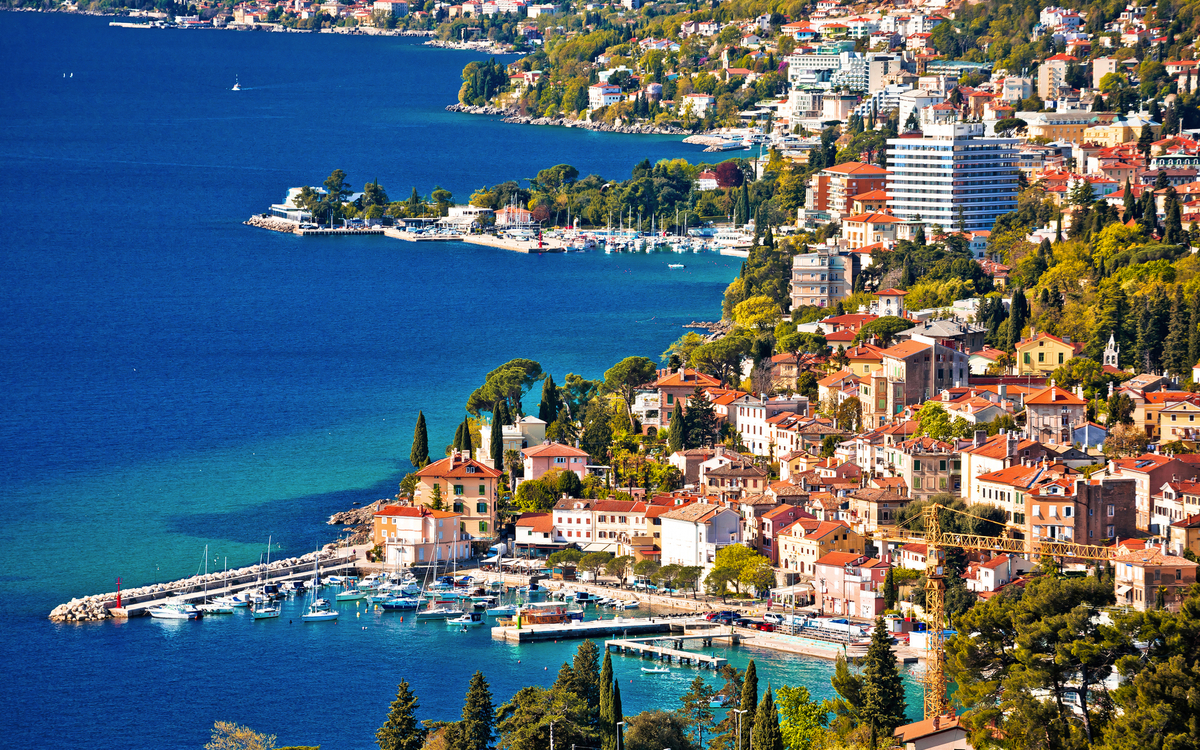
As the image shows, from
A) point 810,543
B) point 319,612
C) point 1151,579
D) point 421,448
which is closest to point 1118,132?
point 421,448

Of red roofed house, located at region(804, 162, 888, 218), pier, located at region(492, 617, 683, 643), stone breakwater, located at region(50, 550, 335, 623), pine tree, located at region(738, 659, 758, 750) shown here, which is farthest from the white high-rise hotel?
pine tree, located at region(738, 659, 758, 750)

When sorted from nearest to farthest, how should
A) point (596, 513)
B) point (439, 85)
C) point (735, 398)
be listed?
point (596, 513)
point (735, 398)
point (439, 85)

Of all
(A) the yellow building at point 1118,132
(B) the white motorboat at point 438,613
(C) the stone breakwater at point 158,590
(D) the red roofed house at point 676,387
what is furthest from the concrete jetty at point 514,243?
(B) the white motorboat at point 438,613

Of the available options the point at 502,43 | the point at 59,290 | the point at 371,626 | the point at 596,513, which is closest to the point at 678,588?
the point at 596,513

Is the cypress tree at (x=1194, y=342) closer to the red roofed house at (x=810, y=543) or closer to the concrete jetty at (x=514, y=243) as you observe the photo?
the red roofed house at (x=810, y=543)

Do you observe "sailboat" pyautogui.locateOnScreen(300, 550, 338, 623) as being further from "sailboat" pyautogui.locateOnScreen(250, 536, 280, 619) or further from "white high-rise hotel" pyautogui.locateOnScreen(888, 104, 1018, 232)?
"white high-rise hotel" pyautogui.locateOnScreen(888, 104, 1018, 232)

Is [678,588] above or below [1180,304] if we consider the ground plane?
below

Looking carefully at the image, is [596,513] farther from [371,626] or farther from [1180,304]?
[1180,304]
